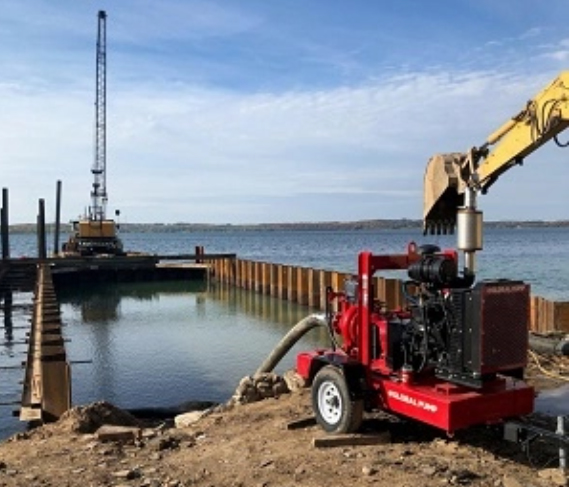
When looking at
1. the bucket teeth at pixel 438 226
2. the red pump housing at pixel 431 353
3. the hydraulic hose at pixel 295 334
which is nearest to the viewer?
the red pump housing at pixel 431 353

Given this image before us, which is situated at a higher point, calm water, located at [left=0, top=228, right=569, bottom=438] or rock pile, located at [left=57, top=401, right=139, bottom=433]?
rock pile, located at [left=57, top=401, right=139, bottom=433]

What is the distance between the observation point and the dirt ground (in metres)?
6.43

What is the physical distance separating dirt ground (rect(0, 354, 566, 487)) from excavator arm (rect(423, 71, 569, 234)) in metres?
2.63

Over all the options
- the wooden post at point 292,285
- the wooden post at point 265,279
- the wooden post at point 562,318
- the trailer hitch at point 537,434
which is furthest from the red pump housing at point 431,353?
the wooden post at point 265,279

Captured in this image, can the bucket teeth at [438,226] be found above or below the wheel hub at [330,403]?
above

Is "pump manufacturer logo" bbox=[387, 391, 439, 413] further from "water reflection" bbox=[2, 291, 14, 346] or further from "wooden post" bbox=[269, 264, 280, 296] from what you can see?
"wooden post" bbox=[269, 264, 280, 296]

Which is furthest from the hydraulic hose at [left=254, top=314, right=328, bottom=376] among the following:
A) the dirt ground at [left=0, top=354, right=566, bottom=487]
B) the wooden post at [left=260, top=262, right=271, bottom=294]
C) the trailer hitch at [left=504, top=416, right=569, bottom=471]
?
A: the wooden post at [left=260, top=262, right=271, bottom=294]

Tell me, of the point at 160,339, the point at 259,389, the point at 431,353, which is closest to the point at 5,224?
the point at 160,339

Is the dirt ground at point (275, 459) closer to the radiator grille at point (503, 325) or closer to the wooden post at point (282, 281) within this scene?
the radiator grille at point (503, 325)

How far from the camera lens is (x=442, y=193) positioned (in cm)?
872

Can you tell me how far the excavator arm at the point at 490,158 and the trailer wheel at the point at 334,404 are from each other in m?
2.42

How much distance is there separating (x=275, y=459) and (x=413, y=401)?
57.1 inches

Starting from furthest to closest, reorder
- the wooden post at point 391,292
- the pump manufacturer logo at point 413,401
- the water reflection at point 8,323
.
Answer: the water reflection at point 8,323 < the wooden post at point 391,292 < the pump manufacturer logo at point 413,401

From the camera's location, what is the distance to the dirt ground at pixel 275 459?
21.1ft
